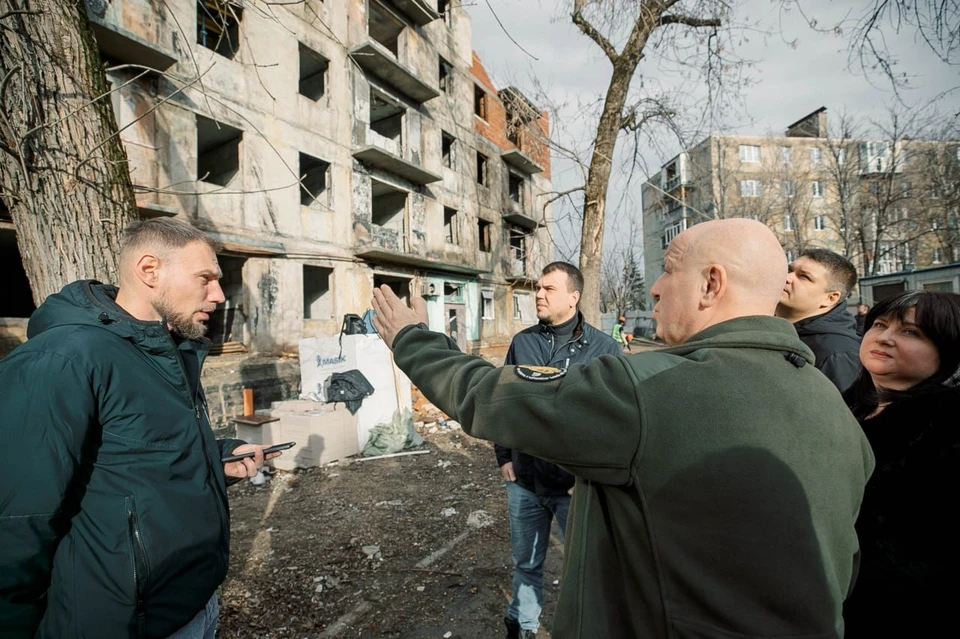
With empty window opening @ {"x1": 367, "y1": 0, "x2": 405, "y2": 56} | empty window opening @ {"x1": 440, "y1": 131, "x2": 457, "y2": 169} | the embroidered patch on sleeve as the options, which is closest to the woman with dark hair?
the embroidered patch on sleeve

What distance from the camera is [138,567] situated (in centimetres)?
143

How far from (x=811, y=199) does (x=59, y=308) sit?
35247 mm

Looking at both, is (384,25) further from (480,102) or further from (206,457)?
(206,457)

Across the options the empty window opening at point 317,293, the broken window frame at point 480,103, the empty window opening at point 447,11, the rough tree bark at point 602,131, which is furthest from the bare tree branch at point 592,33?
the broken window frame at point 480,103

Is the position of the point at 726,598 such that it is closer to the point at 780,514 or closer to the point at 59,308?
the point at 780,514

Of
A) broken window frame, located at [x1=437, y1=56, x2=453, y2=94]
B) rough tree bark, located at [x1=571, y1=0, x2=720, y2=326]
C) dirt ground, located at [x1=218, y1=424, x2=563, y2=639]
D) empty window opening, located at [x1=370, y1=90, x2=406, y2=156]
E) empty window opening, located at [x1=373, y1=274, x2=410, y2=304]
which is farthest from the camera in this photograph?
broken window frame, located at [x1=437, y1=56, x2=453, y2=94]

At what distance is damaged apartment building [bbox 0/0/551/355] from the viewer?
9.17 metres

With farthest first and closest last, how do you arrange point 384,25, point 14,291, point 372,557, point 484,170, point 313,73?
point 484,170
point 384,25
point 313,73
point 14,291
point 372,557

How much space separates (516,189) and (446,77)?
7701 mm

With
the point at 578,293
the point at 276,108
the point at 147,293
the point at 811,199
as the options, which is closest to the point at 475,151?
the point at 276,108

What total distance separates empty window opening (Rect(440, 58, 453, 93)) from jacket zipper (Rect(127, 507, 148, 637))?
20.3m

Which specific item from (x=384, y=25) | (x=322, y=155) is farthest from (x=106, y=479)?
(x=384, y=25)

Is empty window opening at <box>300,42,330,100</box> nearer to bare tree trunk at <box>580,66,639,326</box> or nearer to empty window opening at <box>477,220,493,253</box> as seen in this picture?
empty window opening at <box>477,220,493,253</box>

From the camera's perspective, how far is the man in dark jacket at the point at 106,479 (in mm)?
1305
